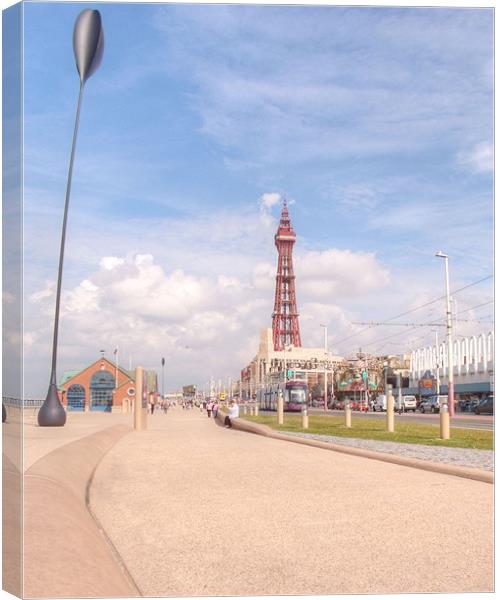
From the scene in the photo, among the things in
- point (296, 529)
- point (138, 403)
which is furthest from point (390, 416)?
point (296, 529)

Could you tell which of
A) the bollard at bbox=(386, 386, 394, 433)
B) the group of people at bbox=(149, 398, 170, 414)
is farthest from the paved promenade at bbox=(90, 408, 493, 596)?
the group of people at bbox=(149, 398, 170, 414)

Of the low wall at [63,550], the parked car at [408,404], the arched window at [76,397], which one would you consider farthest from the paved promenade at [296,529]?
the arched window at [76,397]

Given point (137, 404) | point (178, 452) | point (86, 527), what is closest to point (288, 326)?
point (137, 404)

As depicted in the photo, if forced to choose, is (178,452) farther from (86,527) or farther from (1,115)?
(1,115)

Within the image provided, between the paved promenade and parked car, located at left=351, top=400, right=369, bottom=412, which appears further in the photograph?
parked car, located at left=351, top=400, right=369, bottom=412

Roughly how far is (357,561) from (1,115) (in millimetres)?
4492

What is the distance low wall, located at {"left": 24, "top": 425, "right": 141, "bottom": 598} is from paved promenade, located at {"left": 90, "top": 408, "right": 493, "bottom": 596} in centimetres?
25

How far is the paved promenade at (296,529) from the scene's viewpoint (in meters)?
5.24

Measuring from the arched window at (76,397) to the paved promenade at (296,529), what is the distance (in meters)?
61.8

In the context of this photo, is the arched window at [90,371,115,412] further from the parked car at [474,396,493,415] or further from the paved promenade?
the paved promenade

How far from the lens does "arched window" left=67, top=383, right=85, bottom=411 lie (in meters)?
71.6

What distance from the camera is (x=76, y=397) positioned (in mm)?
71812

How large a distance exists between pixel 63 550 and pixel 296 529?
2446mm

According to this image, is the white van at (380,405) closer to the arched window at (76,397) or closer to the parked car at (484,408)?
the parked car at (484,408)
